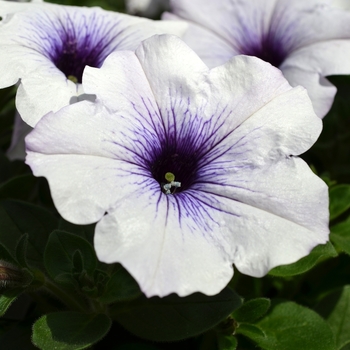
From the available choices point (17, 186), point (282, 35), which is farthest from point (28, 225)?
point (282, 35)

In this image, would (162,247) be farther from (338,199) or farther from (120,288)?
(338,199)

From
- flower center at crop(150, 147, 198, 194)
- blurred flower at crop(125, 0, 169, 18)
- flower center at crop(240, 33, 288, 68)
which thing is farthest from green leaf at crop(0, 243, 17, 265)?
blurred flower at crop(125, 0, 169, 18)

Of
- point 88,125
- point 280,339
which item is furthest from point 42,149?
point 280,339

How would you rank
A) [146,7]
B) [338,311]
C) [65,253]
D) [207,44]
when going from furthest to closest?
[146,7]
[207,44]
[338,311]
[65,253]

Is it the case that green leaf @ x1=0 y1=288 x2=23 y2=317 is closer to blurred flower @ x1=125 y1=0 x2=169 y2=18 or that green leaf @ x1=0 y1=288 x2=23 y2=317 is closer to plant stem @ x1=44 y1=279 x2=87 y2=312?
plant stem @ x1=44 y1=279 x2=87 y2=312

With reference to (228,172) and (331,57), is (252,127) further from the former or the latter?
(331,57)

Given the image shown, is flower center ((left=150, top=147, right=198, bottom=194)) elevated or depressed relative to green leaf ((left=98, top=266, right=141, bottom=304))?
elevated
